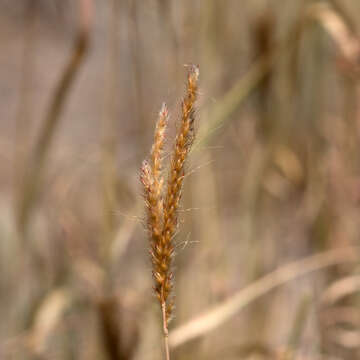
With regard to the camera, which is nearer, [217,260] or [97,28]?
[217,260]

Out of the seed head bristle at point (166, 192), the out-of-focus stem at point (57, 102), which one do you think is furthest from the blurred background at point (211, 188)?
the seed head bristle at point (166, 192)

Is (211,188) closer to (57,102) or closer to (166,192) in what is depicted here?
(57,102)

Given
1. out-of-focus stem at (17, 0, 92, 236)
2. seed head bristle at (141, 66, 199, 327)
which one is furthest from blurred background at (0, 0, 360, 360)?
seed head bristle at (141, 66, 199, 327)

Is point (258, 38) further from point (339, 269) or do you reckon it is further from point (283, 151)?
point (339, 269)

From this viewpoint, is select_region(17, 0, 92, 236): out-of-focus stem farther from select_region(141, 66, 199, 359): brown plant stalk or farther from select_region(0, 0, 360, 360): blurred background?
select_region(141, 66, 199, 359): brown plant stalk

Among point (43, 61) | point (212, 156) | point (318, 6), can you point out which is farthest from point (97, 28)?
point (318, 6)

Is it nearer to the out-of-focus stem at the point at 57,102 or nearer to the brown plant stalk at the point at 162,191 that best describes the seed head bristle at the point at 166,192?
the brown plant stalk at the point at 162,191
